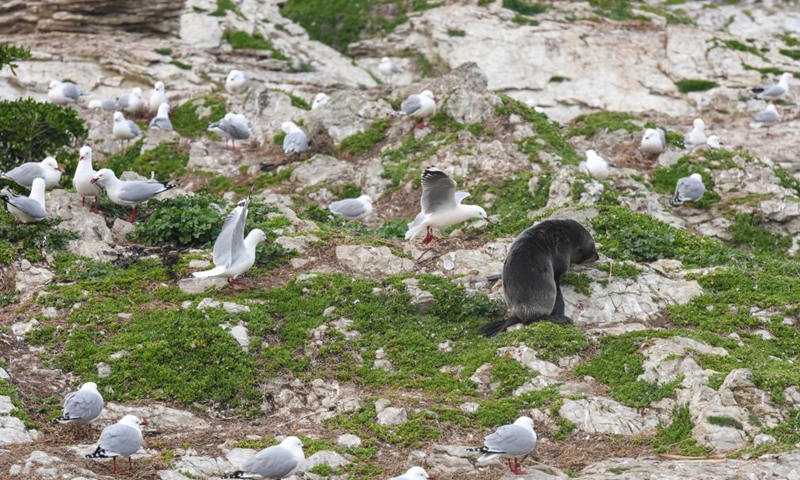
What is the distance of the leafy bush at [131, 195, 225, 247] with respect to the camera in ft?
46.7

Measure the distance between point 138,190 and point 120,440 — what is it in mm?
6098

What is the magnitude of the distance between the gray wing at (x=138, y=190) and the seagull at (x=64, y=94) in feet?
33.0

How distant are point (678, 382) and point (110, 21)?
22.5m

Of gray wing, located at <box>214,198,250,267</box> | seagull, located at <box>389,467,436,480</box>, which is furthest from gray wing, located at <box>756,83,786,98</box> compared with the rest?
seagull, located at <box>389,467,436,480</box>

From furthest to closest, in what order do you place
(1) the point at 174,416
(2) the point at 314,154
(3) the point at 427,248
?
(2) the point at 314,154
(3) the point at 427,248
(1) the point at 174,416

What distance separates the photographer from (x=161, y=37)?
94.4 ft

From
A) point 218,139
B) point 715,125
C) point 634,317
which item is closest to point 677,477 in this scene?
point 634,317

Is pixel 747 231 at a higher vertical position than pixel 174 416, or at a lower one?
lower

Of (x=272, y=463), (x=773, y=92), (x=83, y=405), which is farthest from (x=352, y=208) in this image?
(x=773, y=92)

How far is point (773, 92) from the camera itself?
2519 centimetres

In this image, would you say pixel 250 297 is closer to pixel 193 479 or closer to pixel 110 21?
pixel 193 479

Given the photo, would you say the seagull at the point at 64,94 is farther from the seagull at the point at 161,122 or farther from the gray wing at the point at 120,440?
the gray wing at the point at 120,440

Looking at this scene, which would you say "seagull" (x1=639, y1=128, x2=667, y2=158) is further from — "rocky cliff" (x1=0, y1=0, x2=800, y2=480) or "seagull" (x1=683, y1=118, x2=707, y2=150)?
"seagull" (x1=683, y1=118, x2=707, y2=150)

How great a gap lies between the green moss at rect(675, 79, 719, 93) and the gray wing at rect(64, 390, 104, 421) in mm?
21686
